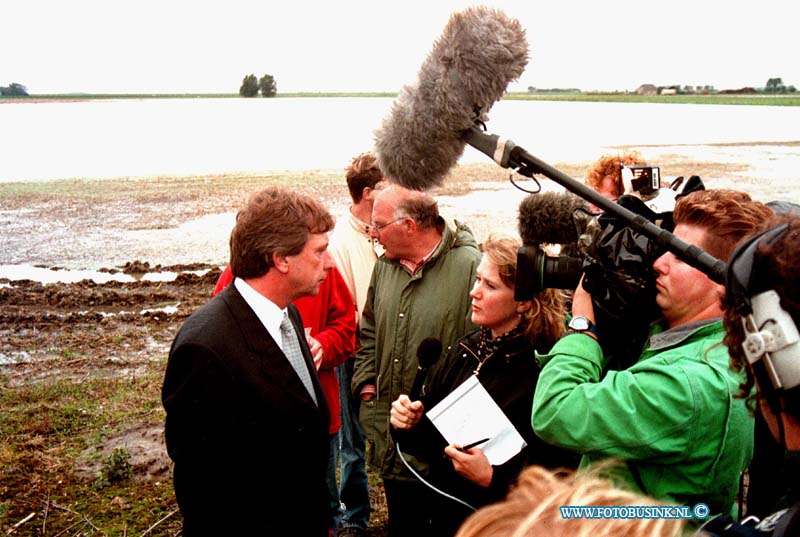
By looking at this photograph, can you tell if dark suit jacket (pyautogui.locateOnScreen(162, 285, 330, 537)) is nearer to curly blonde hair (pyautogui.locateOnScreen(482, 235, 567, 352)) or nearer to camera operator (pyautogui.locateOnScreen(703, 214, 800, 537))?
curly blonde hair (pyautogui.locateOnScreen(482, 235, 567, 352))

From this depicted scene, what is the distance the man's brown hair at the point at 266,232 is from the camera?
9.77ft

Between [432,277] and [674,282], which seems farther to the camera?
[432,277]

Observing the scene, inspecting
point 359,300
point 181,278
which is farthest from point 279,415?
point 181,278

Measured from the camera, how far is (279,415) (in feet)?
8.97

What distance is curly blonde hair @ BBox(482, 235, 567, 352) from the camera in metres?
3.27

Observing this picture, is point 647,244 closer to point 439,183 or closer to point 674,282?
point 674,282

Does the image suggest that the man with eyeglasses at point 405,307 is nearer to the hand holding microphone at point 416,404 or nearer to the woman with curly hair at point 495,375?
the woman with curly hair at point 495,375

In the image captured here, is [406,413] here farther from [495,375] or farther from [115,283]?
[115,283]

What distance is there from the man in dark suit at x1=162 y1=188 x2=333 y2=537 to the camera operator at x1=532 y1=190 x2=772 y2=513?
3.37ft

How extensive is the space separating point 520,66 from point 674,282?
889 mm

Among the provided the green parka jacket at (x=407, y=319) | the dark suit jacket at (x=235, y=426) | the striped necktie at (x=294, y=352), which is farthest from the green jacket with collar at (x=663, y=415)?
the green parka jacket at (x=407, y=319)

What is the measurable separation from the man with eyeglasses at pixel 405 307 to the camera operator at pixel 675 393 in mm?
1644

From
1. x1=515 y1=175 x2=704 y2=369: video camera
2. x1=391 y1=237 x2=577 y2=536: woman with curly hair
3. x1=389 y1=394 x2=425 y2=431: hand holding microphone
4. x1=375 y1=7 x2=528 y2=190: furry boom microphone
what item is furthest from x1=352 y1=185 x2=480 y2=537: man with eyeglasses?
x1=375 y1=7 x2=528 y2=190: furry boom microphone

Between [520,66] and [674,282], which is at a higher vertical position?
[520,66]
